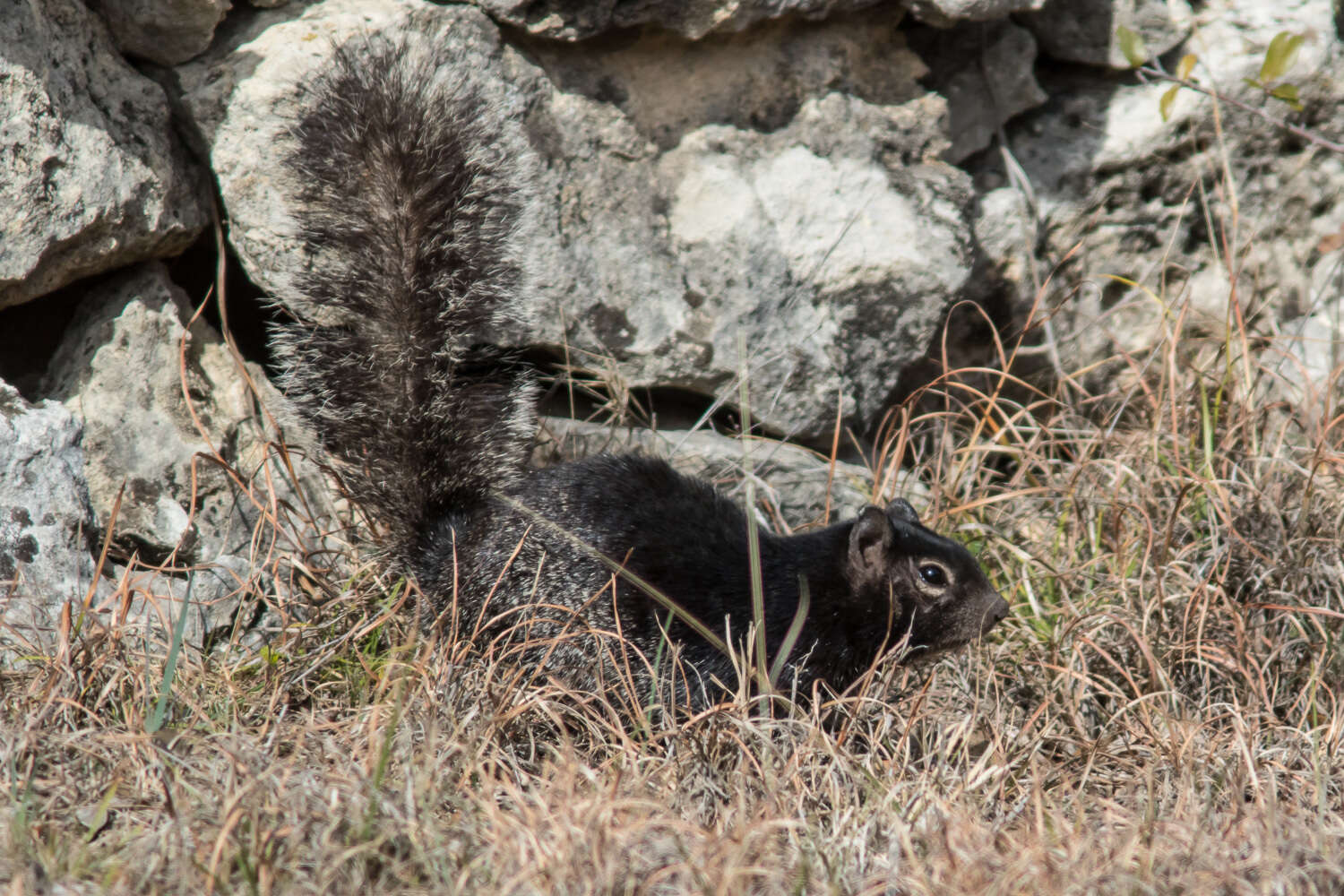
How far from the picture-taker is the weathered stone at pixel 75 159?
129 inches

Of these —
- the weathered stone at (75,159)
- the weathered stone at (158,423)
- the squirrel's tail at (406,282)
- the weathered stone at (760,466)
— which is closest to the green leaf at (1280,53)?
the weathered stone at (760,466)

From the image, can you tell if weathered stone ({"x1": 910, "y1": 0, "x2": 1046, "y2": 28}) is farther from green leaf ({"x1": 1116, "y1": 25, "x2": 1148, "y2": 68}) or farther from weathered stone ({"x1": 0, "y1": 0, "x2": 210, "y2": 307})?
weathered stone ({"x1": 0, "y1": 0, "x2": 210, "y2": 307})

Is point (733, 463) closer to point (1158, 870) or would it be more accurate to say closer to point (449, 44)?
point (449, 44)

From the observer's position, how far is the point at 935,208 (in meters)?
4.32

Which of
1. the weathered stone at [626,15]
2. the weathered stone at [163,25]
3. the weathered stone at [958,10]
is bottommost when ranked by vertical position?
the weathered stone at [958,10]

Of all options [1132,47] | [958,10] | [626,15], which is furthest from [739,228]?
[1132,47]

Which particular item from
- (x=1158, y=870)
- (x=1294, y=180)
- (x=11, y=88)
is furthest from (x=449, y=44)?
(x=1294, y=180)

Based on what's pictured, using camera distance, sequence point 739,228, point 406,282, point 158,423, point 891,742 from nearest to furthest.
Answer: point 891,742
point 406,282
point 158,423
point 739,228

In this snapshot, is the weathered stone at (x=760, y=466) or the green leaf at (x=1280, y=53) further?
the weathered stone at (x=760, y=466)

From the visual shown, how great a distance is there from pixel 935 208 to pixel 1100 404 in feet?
3.37

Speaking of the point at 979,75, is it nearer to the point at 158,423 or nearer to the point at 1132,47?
the point at 1132,47

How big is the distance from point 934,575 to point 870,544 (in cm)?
20

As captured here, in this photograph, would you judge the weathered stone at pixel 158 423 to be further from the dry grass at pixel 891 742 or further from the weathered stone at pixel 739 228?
the weathered stone at pixel 739 228

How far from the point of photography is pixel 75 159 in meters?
3.37
